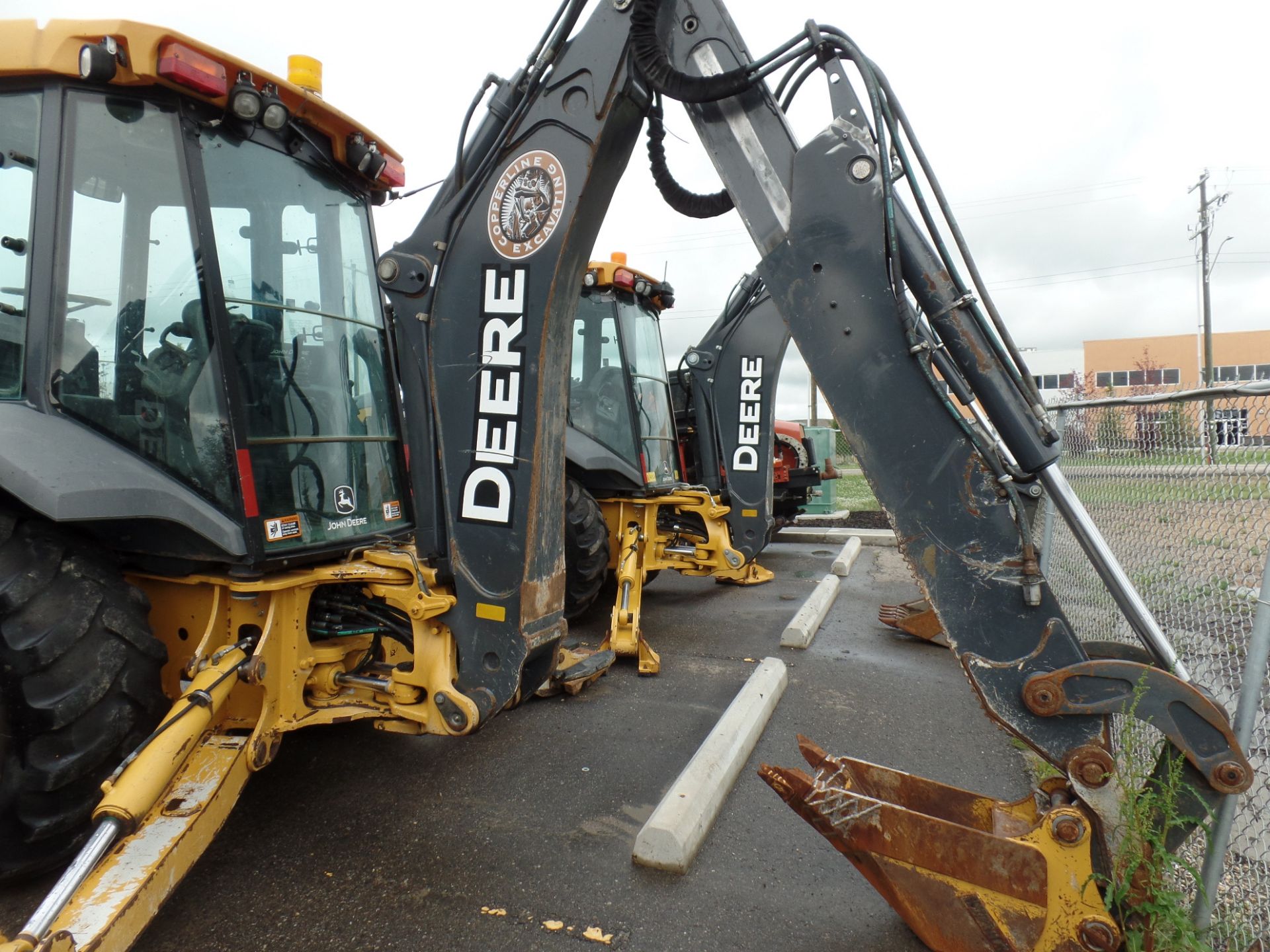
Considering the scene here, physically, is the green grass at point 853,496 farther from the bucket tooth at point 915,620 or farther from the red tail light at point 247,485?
the red tail light at point 247,485

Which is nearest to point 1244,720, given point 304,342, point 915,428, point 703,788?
point 915,428

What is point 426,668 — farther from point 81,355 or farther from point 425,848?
point 81,355

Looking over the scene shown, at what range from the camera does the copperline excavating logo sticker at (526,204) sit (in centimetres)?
261

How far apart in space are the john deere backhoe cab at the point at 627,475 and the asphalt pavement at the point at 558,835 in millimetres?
894

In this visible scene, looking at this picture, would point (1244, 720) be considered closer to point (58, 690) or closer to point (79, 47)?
point (58, 690)

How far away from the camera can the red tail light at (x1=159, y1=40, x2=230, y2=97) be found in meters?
2.41

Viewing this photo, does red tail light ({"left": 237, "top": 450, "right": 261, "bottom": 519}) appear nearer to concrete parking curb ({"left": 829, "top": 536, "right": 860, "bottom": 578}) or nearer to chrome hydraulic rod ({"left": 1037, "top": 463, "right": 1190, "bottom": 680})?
chrome hydraulic rod ({"left": 1037, "top": 463, "right": 1190, "bottom": 680})

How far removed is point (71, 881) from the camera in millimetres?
1919

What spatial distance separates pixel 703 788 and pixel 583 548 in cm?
254

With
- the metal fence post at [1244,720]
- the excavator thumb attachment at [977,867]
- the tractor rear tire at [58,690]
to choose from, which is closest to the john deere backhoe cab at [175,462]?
the tractor rear tire at [58,690]

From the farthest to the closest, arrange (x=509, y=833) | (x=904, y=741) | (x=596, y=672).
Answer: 1. (x=596, y=672)
2. (x=904, y=741)
3. (x=509, y=833)

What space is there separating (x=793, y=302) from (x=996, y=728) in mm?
3114

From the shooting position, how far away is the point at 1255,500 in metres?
2.28

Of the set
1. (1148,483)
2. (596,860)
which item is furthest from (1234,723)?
(596,860)
